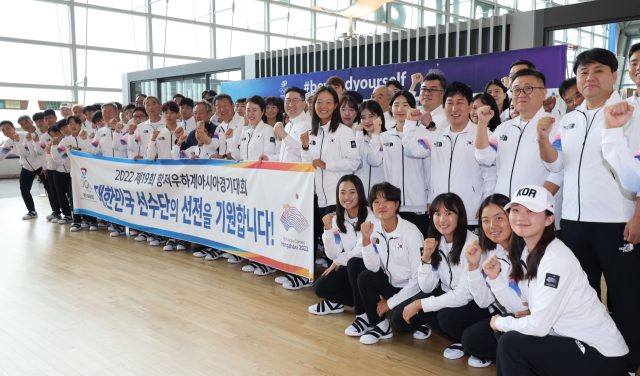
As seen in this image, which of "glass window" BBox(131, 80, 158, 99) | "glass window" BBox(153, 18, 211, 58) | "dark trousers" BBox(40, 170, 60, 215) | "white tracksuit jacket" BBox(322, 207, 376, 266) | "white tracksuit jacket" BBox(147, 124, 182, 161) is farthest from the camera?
"glass window" BBox(153, 18, 211, 58)

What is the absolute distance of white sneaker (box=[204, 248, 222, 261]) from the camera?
4824 mm

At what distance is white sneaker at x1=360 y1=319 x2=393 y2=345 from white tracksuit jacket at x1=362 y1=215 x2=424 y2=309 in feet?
0.52

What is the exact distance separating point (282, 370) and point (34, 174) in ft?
22.2

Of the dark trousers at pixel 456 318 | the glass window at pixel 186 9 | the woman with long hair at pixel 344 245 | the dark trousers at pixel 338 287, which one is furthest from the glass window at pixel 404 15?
the dark trousers at pixel 456 318

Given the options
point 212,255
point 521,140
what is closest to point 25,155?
point 212,255

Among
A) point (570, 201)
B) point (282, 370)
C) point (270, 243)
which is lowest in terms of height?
point (282, 370)

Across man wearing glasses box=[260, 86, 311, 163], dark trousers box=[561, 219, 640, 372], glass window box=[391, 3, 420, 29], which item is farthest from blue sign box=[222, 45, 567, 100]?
glass window box=[391, 3, 420, 29]

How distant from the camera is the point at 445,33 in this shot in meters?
6.51

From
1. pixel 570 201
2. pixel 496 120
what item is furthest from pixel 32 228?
pixel 570 201

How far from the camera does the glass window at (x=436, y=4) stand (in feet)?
58.1

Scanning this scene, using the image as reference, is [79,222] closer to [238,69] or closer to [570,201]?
[238,69]

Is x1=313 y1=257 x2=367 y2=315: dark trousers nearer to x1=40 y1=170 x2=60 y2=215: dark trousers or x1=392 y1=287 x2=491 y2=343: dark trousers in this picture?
x1=392 y1=287 x2=491 y2=343: dark trousers

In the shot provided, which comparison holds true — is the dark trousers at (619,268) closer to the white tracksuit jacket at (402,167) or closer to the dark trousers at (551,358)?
the dark trousers at (551,358)

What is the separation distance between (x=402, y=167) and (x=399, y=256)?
33.5 inches
